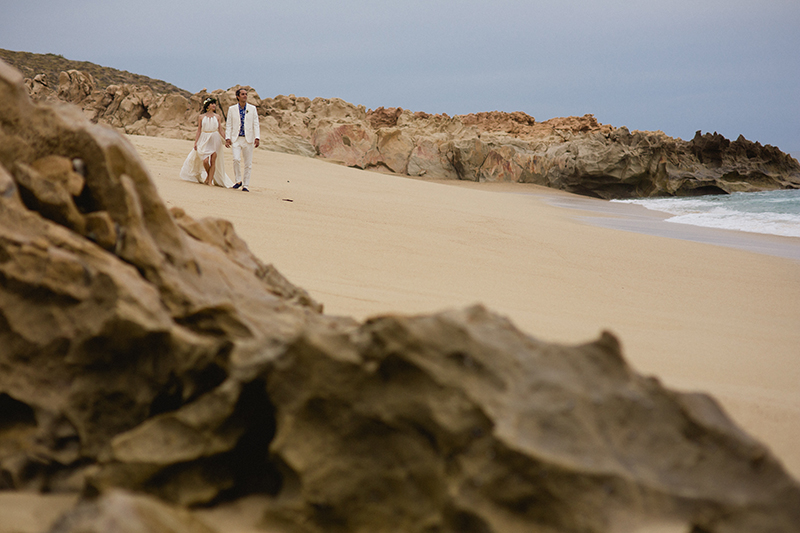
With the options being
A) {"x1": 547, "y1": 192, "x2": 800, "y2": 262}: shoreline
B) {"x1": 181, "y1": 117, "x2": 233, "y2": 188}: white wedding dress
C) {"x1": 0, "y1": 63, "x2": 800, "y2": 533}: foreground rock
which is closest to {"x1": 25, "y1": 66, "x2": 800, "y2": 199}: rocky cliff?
{"x1": 181, "y1": 117, "x2": 233, "y2": 188}: white wedding dress

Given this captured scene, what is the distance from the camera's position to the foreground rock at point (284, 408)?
1358mm

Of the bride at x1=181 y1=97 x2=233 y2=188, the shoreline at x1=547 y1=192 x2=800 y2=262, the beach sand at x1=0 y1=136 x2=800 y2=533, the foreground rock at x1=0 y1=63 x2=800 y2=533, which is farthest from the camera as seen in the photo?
the bride at x1=181 y1=97 x2=233 y2=188

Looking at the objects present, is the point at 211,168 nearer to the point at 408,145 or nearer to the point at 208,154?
the point at 208,154

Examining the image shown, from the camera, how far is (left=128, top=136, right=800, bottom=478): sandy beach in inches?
118

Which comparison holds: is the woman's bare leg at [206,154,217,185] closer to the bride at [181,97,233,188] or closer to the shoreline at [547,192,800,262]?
the bride at [181,97,233,188]

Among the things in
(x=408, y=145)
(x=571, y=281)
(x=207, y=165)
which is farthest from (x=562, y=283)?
(x=408, y=145)

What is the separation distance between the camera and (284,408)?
1.57 metres

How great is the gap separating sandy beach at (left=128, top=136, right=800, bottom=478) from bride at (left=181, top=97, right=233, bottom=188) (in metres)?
0.78

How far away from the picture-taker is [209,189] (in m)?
8.10

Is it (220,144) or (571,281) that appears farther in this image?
(220,144)

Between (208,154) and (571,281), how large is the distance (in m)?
6.08

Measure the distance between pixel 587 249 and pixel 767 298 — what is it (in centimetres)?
197

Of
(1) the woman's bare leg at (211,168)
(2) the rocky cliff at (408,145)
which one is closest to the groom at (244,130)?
(1) the woman's bare leg at (211,168)

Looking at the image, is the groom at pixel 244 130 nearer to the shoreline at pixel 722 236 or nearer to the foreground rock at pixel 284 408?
the shoreline at pixel 722 236
